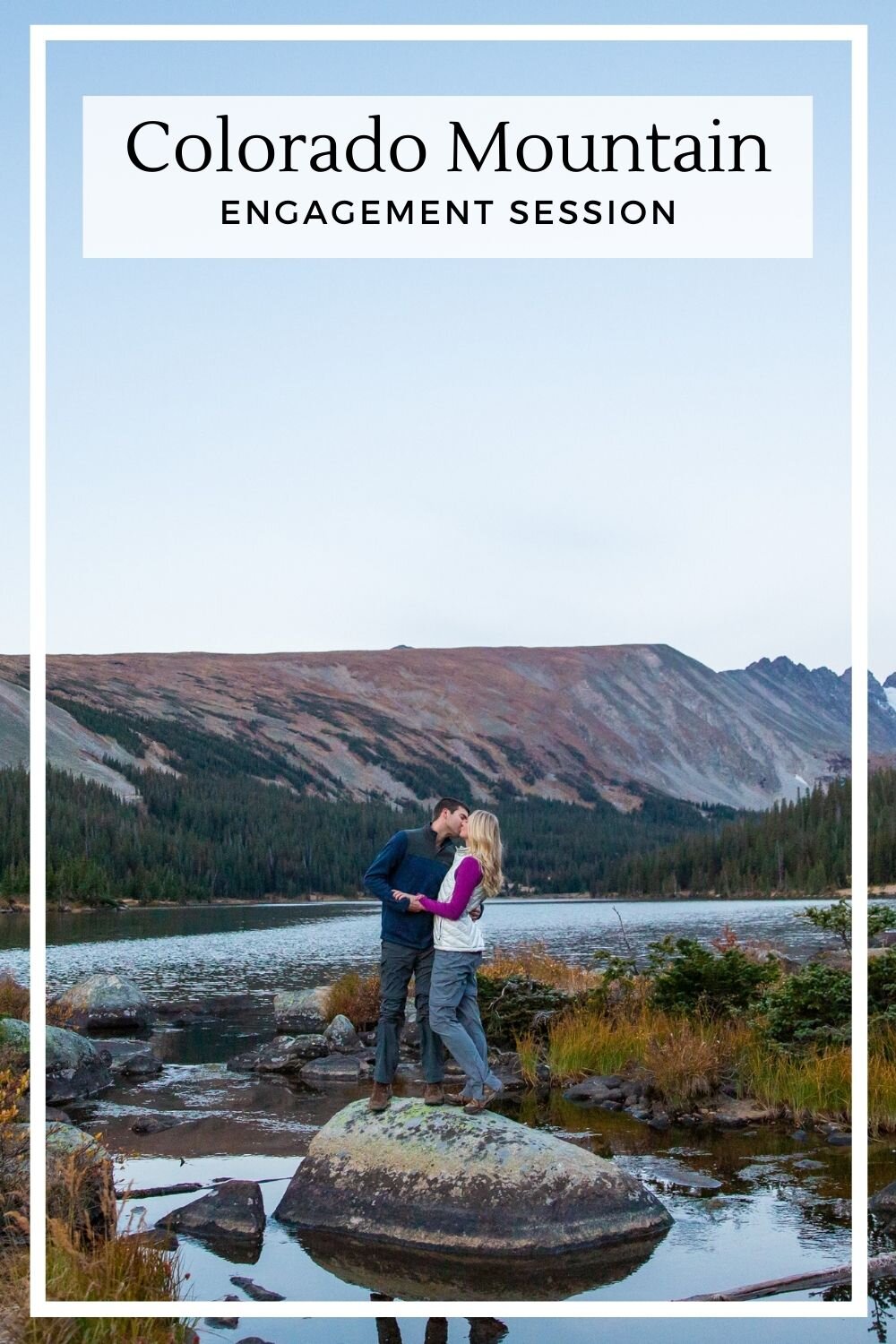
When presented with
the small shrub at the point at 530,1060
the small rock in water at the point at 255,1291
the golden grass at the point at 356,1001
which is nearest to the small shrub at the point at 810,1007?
the small shrub at the point at 530,1060

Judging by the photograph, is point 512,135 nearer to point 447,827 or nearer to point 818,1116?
point 447,827

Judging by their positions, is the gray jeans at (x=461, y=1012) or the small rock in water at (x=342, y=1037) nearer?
the gray jeans at (x=461, y=1012)

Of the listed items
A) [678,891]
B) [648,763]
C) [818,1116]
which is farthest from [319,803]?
[818,1116]

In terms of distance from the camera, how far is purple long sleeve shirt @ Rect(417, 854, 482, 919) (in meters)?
8.54

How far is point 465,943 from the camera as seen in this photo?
28.9 feet

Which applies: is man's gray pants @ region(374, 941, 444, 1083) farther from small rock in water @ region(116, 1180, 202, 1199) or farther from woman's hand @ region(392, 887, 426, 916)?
small rock in water @ region(116, 1180, 202, 1199)

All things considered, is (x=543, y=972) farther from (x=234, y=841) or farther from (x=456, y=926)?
(x=234, y=841)

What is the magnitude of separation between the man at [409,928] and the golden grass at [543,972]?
797cm

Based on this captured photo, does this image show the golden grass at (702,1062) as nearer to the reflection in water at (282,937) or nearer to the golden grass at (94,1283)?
the golden grass at (94,1283)

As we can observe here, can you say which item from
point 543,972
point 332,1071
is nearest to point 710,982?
point 332,1071

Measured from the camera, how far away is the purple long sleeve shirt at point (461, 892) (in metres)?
8.54

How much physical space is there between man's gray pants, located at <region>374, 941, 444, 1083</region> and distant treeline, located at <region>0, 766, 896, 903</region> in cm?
4133

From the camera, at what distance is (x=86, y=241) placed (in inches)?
279

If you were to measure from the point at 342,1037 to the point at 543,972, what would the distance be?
11.1 ft
